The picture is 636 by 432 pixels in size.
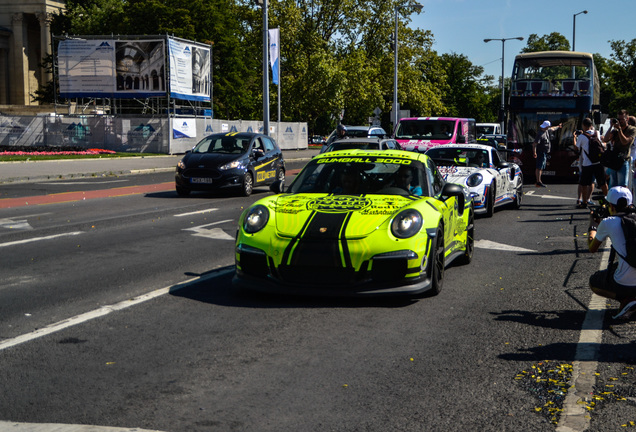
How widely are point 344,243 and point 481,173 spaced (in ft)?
28.0

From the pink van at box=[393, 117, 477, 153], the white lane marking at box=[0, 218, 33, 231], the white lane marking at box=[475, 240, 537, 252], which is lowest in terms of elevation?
the white lane marking at box=[475, 240, 537, 252]

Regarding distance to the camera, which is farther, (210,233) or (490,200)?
(490,200)

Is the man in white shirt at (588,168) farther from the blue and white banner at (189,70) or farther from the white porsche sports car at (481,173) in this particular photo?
the blue and white banner at (189,70)

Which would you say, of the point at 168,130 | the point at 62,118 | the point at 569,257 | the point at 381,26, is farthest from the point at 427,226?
the point at 381,26

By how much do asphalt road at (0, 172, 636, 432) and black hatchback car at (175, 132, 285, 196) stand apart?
8702 mm

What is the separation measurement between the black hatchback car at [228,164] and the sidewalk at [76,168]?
6932 mm

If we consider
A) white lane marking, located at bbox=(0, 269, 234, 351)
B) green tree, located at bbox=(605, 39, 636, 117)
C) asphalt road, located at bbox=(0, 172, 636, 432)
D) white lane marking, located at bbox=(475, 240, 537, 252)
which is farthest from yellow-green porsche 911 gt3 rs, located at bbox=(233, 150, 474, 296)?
green tree, located at bbox=(605, 39, 636, 117)

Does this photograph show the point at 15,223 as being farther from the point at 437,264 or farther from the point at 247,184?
the point at 437,264

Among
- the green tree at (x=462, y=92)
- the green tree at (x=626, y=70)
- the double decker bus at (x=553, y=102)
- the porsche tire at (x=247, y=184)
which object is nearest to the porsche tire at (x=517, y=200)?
the porsche tire at (x=247, y=184)

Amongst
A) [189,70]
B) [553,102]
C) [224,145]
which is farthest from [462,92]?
[224,145]

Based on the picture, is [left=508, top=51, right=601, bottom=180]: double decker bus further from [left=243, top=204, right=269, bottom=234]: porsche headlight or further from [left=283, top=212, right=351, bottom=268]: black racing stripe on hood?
[left=283, top=212, right=351, bottom=268]: black racing stripe on hood

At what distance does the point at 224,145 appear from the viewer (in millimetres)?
19875

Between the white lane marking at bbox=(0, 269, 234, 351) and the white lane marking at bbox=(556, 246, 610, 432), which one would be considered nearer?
the white lane marking at bbox=(556, 246, 610, 432)

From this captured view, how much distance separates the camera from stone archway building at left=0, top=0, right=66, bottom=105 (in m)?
80.1
